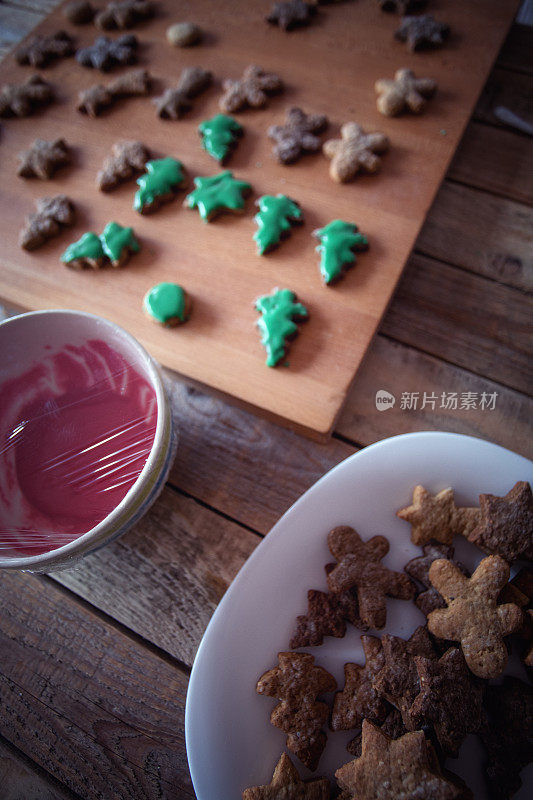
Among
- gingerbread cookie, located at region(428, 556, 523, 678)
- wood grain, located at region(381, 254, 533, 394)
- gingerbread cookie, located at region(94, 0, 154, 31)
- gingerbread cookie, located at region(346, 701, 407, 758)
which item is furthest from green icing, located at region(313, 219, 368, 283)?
Result: gingerbread cookie, located at region(94, 0, 154, 31)

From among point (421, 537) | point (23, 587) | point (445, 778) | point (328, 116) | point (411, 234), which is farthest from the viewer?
point (328, 116)

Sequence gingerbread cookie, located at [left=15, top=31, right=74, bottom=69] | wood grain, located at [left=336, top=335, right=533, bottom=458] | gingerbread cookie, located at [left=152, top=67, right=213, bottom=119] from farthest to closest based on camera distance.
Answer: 1. gingerbread cookie, located at [left=15, top=31, right=74, bottom=69]
2. gingerbread cookie, located at [left=152, top=67, right=213, bottom=119]
3. wood grain, located at [left=336, top=335, right=533, bottom=458]

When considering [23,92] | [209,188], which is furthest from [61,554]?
[23,92]

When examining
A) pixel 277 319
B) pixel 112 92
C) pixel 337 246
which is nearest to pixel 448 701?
pixel 277 319

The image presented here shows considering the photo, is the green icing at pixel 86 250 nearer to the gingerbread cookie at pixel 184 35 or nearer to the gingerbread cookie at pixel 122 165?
the gingerbread cookie at pixel 122 165

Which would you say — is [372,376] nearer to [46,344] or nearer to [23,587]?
[46,344]

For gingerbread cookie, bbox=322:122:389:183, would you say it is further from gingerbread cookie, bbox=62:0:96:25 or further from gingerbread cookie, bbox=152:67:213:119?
gingerbread cookie, bbox=62:0:96:25
